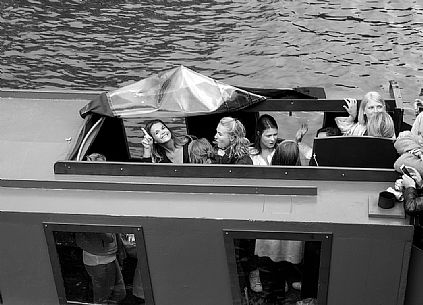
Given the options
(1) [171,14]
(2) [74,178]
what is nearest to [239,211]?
(2) [74,178]

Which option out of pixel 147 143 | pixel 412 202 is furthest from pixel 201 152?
pixel 412 202

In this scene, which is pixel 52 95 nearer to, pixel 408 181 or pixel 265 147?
pixel 265 147

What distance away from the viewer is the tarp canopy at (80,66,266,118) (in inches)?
283

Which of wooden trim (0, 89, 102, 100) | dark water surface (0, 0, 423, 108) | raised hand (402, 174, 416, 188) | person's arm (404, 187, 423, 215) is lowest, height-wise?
dark water surface (0, 0, 423, 108)

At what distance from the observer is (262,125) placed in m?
7.03

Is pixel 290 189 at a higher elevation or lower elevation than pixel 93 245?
higher

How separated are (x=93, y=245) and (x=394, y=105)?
332 centimetres

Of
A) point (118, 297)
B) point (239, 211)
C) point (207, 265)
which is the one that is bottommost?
point (118, 297)

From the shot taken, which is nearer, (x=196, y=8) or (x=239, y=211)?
(x=239, y=211)

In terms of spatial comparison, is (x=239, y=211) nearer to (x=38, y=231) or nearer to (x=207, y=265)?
(x=207, y=265)

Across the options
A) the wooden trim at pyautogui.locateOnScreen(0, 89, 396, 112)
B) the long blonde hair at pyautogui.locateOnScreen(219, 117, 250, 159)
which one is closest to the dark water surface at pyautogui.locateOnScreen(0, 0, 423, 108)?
the wooden trim at pyautogui.locateOnScreen(0, 89, 396, 112)

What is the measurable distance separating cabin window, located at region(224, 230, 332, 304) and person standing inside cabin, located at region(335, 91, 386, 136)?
166cm

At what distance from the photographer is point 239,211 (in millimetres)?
5609

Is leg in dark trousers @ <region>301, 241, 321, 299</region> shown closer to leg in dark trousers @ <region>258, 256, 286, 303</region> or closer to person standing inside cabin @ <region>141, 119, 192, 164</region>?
leg in dark trousers @ <region>258, 256, 286, 303</region>
